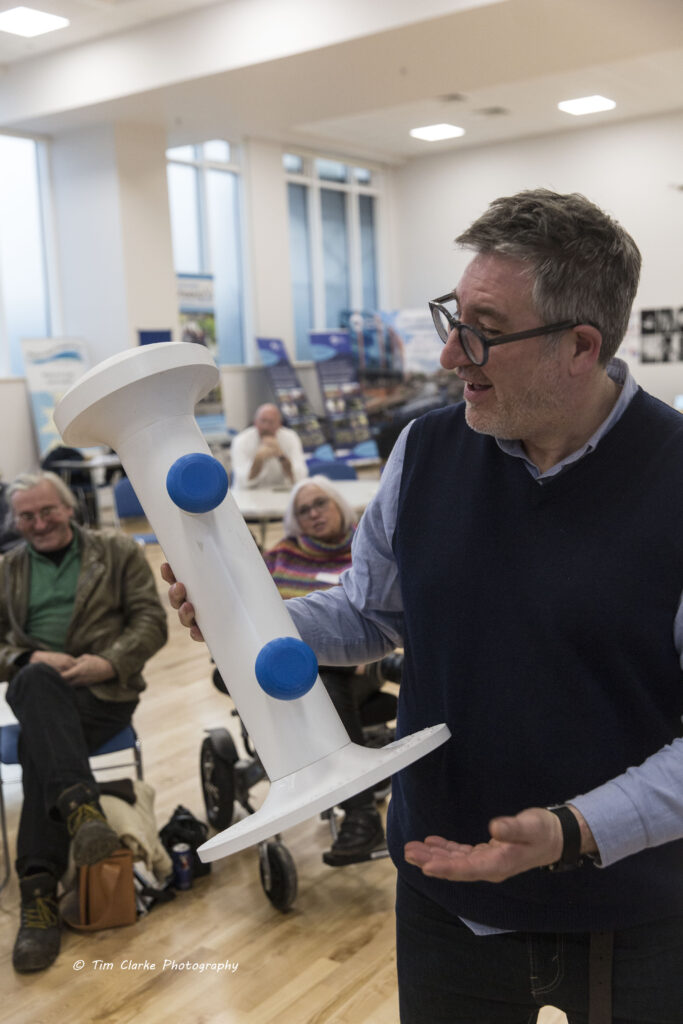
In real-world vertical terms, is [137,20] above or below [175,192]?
above

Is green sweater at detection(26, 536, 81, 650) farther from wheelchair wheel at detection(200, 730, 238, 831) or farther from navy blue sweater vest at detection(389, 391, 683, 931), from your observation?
navy blue sweater vest at detection(389, 391, 683, 931)

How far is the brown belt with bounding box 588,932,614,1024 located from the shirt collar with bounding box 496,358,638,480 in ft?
1.74

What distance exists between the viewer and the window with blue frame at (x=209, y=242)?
1140 cm

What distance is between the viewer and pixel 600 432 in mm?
1170

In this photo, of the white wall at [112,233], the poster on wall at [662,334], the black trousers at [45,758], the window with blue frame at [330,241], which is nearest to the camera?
the black trousers at [45,758]

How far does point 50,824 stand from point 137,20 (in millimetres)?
7095

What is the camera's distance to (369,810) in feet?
10.9

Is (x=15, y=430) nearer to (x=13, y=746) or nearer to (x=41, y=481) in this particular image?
(x=41, y=481)

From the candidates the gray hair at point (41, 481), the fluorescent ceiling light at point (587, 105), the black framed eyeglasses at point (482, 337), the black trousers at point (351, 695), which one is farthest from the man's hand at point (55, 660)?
the fluorescent ceiling light at point (587, 105)

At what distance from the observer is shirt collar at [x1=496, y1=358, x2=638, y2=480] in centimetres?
117

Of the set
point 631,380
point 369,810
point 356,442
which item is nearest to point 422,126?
point 356,442

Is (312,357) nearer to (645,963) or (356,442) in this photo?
(356,442)

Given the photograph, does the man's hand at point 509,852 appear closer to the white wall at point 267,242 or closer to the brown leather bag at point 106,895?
the brown leather bag at point 106,895

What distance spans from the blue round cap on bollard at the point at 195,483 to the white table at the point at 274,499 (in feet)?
13.0
